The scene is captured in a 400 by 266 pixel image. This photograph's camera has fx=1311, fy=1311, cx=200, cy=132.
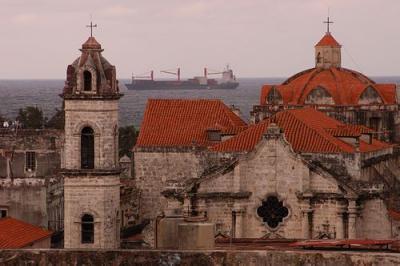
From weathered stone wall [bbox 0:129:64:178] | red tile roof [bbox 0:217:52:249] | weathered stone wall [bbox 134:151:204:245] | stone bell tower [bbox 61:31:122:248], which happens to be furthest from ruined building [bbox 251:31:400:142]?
stone bell tower [bbox 61:31:122:248]

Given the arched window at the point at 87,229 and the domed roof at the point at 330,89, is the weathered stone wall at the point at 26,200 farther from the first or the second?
the domed roof at the point at 330,89

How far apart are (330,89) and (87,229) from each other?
19168mm

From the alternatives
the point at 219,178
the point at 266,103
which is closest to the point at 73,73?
the point at 219,178

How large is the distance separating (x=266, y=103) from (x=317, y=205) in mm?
19031

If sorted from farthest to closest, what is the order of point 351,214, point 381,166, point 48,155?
point 48,155 → point 381,166 → point 351,214

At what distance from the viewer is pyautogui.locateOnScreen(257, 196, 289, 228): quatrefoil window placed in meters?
42.6

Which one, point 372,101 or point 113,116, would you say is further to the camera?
point 372,101

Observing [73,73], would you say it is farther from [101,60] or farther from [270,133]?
[270,133]

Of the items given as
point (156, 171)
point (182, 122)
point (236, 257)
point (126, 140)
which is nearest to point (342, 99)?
point (182, 122)

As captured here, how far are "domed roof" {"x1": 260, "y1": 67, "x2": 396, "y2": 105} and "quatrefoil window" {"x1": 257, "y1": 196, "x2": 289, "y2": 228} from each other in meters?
16.7

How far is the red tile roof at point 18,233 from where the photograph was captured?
151 feet

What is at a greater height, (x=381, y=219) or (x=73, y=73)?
(x=73, y=73)

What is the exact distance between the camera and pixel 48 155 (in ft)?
189

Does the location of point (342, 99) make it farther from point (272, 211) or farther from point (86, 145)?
point (86, 145)
